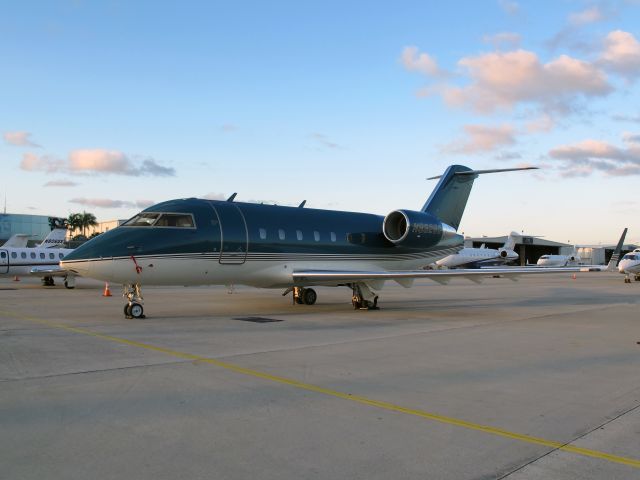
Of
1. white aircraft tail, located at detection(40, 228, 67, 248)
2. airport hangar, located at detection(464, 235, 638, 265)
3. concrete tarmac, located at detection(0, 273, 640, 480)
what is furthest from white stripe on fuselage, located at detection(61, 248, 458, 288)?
airport hangar, located at detection(464, 235, 638, 265)

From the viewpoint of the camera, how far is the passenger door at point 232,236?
14.7 metres

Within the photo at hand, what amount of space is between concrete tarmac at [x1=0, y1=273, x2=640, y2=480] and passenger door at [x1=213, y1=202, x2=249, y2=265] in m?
2.91

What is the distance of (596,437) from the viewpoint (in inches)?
196

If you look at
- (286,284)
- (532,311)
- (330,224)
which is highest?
(330,224)

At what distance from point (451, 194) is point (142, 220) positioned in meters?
12.4

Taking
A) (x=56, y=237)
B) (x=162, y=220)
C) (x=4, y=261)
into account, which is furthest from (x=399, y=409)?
(x=56, y=237)

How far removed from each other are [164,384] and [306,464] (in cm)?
302

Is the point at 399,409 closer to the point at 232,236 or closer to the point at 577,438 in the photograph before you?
Result: the point at 577,438

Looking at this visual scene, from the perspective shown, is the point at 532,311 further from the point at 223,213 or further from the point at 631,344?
the point at 223,213

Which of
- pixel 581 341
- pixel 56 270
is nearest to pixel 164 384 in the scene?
pixel 581 341

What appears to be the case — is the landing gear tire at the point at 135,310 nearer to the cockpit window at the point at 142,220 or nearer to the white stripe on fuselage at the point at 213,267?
the white stripe on fuselage at the point at 213,267

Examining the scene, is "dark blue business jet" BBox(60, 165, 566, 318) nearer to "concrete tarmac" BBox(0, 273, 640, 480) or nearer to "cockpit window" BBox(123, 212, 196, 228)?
"cockpit window" BBox(123, 212, 196, 228)

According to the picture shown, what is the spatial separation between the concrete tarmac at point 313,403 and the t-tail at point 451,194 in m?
9.53

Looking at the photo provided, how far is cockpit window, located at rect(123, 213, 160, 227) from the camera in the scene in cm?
1365
